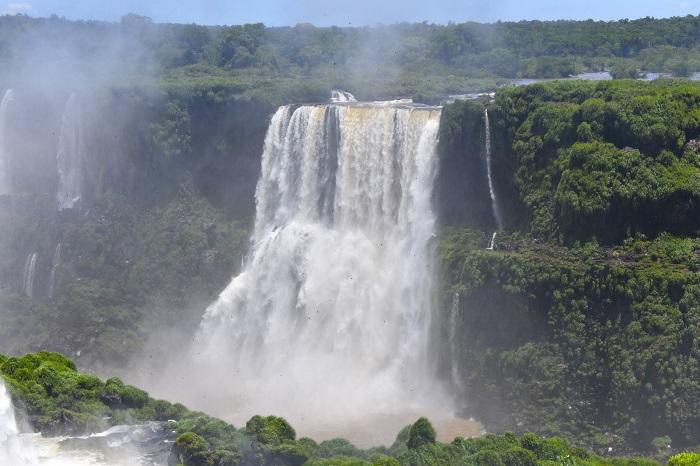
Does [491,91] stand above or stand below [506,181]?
above

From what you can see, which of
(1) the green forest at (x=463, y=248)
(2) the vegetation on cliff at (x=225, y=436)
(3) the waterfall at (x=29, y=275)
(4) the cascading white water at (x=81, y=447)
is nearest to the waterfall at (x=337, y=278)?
(1) the green forest at (x=463, y=248)

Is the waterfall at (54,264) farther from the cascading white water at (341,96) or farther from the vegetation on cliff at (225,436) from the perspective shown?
the vegetation on cliff at (225,436)

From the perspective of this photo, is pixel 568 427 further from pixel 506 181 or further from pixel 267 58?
pixel 267 58

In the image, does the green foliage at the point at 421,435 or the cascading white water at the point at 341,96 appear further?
the cascading white water at the point at 341,96

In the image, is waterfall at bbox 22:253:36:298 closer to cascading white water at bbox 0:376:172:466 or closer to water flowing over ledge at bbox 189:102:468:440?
water flowing over ledge at bbox 189:102:468:440

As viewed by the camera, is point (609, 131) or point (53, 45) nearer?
point (609, 131)

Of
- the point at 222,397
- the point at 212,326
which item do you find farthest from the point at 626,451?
the point at 212,326

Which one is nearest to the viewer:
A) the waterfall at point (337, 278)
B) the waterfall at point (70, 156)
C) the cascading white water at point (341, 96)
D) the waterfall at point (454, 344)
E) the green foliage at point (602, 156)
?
the green foliage at point (602, 156)

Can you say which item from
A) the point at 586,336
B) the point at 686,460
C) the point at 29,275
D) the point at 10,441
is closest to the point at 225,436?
the point at 10,441
